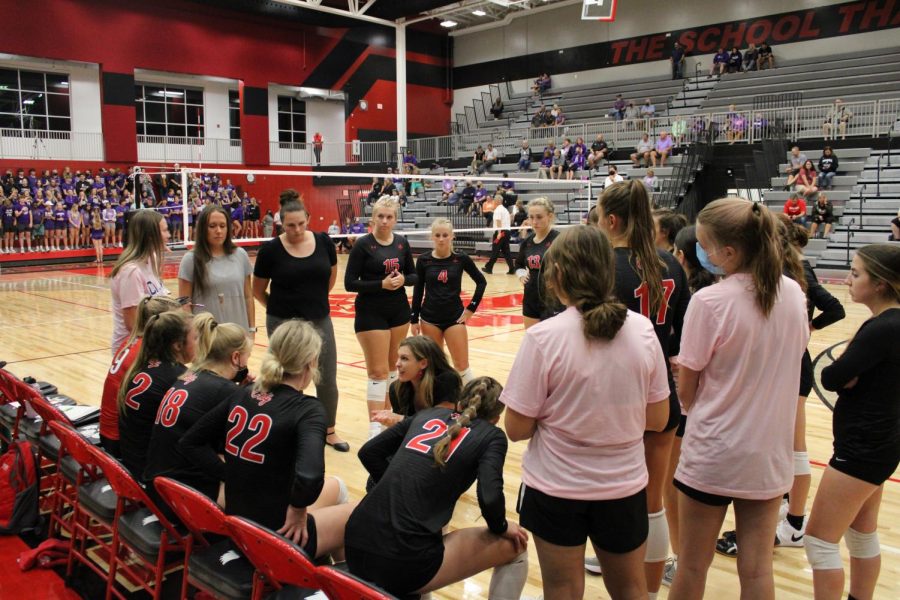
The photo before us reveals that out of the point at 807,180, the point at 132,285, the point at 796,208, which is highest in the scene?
the point at 807,180

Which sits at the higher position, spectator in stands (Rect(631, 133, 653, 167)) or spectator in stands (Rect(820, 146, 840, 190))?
spectator in stands (Rect(631, 133, 653, 167))

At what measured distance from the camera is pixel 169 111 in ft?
88.8

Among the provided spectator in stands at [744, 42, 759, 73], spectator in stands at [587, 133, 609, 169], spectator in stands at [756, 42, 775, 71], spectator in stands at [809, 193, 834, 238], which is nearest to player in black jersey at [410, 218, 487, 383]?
spectator in stands at [809, 193, 834, 238]

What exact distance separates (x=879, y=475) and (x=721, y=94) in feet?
79.8

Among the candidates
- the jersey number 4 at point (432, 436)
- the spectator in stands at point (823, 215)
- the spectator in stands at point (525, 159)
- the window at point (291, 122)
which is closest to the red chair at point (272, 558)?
the jersey number 4 at point (432, 436)

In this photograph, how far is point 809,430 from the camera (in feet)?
18.7

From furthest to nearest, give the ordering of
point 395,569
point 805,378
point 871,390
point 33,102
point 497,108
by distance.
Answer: point 497,108, point 33,102, point 805,378, point 871,390, point 395,569

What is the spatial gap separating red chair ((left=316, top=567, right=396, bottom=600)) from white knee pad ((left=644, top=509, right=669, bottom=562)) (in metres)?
1.37

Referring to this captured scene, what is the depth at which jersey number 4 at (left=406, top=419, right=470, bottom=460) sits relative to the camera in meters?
2.52

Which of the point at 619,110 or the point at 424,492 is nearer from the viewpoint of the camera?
the point at 424,492

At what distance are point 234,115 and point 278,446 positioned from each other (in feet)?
92.9

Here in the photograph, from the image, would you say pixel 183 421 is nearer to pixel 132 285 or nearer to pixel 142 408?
pixel 142 408

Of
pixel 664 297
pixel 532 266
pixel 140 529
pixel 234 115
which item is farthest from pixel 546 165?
pixel 140 529

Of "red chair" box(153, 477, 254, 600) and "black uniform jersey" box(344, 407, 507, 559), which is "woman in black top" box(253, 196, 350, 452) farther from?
"black uniform jersey" box(344, 407, 507, 559)
